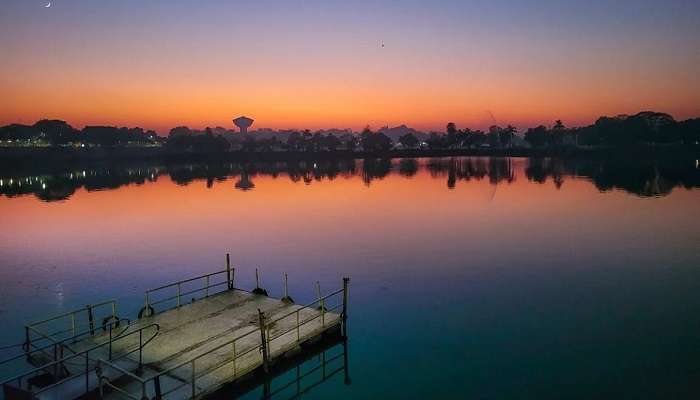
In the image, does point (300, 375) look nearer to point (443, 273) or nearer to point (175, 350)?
point (175, 350)

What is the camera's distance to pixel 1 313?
110 feet

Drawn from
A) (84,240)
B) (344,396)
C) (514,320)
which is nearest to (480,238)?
(514,320)

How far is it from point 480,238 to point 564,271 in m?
15.1

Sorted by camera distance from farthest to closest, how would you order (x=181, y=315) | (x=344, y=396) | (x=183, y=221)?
1. (x=183, y=221)
2. (x=181, y=315)
3. (x=344, y=396)

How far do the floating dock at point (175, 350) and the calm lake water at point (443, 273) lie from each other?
229 cm

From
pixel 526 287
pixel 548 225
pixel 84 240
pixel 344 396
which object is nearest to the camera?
pixel 344 396

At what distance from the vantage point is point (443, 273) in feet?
137

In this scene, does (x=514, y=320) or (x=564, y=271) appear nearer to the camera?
(x=514, y=320)

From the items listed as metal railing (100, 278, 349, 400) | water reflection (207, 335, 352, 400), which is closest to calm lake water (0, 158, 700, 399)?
water reflection (207, 335, 352, 400)

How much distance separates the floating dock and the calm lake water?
2290 millimetres

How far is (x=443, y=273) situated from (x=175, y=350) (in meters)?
25.8

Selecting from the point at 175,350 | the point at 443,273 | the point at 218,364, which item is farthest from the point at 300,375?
the point at 443,273

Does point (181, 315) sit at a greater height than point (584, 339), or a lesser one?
greater

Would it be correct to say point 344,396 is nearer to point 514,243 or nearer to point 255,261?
point 255,261
